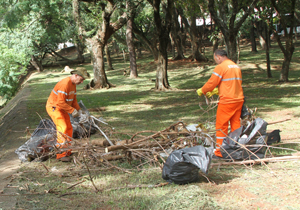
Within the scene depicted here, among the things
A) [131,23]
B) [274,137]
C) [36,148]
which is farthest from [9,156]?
[131,23]

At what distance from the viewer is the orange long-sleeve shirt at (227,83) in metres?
5.11

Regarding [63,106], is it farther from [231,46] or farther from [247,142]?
[231,46]

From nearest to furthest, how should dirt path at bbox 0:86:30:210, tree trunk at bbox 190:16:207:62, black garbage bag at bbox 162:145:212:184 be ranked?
black garbage bag at bbox 162:145:212:184, dirt path at bbox 0:86:30:210, tree trunk at bbox 190:16:207:62

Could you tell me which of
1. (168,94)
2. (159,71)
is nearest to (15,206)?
(168,94)

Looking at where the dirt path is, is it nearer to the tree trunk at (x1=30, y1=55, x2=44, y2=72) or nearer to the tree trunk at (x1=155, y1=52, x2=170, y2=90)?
the tree trunk at (x1=155, y1=52, x2=170, y2=90)

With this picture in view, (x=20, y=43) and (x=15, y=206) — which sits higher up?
(x=20, y=43)

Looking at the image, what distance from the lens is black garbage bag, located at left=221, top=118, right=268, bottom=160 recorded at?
183 inches

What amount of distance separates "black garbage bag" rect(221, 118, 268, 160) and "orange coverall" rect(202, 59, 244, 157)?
1.02ft

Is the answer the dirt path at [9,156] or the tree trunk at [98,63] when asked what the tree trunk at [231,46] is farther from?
the dirt path at [9,156]

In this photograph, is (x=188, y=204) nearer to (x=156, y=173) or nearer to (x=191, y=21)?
(x=156, y=173)

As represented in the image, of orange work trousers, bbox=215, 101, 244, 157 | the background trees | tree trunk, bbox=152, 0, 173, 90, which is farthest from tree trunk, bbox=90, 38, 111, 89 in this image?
orange work trousers, bbox=215, 101, 244, 157

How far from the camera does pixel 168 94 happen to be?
14.2 meters

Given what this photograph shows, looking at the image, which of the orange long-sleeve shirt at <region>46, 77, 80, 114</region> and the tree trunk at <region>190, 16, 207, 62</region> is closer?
the orange long-sleeve shirt at <region>46, 77, 80, 114</region>

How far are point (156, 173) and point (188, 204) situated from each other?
139 cm
